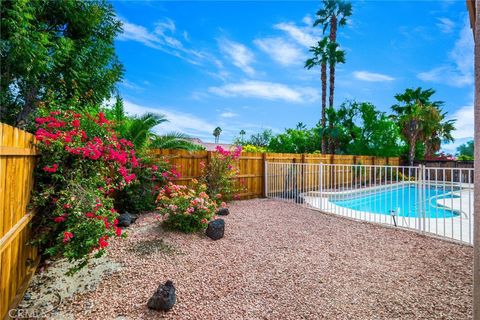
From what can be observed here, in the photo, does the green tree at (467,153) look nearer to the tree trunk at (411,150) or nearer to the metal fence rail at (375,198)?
the metal fence rail at (375,198)

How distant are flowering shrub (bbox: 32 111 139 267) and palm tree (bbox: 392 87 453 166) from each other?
17178 mm

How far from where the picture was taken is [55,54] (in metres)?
8.89

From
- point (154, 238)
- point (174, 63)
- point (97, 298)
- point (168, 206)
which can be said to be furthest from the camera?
point (174, 63)

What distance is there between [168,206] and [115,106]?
337 centimetres

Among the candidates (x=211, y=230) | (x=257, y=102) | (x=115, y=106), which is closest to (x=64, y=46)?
(x=115, y=106)

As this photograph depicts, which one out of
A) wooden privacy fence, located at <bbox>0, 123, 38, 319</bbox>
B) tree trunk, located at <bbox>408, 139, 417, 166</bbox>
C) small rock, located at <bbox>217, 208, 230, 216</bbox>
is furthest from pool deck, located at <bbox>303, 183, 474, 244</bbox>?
tree trunk, located at <bbox>408, 139, 417, 166</bbox>

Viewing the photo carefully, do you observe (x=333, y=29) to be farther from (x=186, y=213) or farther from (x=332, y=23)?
(x=186, y=213)

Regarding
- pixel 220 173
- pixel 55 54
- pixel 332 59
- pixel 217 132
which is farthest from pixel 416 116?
pixel 217 132

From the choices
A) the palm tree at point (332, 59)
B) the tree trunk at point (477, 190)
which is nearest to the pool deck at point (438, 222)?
the tree trunk at point (477, 190)

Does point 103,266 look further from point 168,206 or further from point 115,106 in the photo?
point 115,106

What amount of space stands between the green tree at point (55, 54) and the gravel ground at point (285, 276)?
6049mm

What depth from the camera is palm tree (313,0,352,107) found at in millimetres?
15852

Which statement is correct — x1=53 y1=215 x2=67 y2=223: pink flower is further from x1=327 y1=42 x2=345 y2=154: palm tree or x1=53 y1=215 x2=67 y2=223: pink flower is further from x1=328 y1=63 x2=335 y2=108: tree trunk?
x1=328 y1=63 x2=335 y2=108: tree trunk

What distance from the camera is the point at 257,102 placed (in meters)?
22.2
